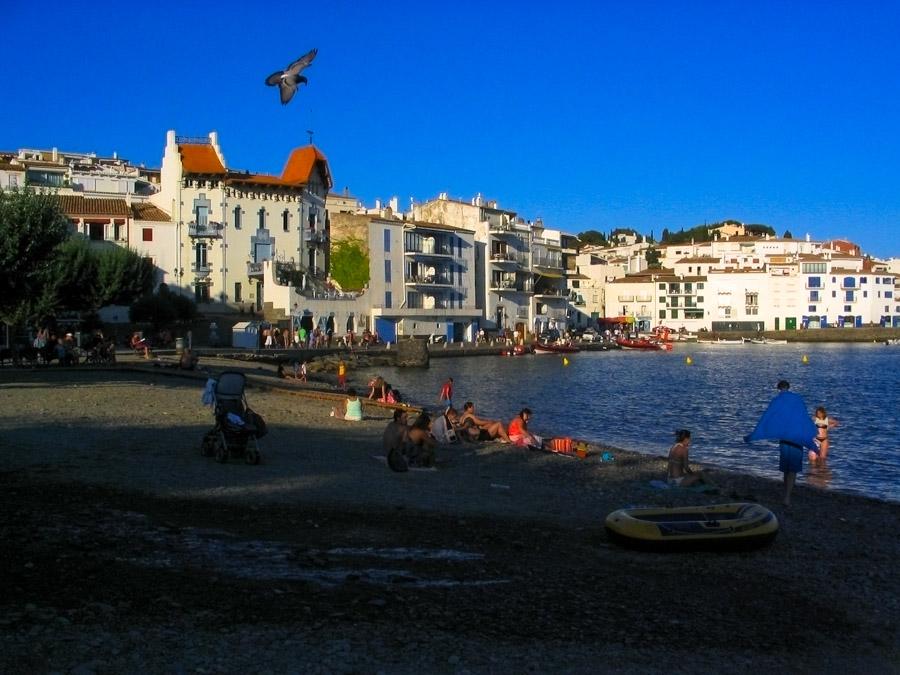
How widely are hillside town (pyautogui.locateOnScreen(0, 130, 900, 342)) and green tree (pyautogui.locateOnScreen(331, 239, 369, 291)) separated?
195 millimetres

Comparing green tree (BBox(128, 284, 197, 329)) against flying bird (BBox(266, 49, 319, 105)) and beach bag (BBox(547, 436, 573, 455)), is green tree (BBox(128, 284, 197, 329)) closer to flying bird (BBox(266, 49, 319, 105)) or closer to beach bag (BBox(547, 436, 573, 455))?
flying bird (BBox(266, 49, 319, 105))

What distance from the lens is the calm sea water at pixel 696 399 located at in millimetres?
24281

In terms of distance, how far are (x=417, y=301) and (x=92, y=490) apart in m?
76.2

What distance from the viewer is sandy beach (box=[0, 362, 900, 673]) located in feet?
21.3

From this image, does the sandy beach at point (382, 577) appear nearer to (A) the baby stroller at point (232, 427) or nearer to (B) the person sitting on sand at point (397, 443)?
(A) the baby stroller at point (232, 427)

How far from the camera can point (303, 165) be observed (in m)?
79.8

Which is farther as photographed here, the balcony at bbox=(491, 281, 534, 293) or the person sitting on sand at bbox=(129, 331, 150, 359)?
the balcony at bbox=(491, 281, 534, 293)

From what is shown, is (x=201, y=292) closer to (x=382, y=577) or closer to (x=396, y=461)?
(x=396, y=461)

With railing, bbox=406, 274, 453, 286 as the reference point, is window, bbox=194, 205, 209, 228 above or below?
above

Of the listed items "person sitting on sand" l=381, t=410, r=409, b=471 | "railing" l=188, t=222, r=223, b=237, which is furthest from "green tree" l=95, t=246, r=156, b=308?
"person sitting on sand" l=381, t=410, r=409, b=471

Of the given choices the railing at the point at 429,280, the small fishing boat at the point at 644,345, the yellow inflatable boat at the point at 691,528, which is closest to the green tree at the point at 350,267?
the railing at the point at 429,280

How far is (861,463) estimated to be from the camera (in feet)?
76.8

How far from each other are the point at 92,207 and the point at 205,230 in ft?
27.8

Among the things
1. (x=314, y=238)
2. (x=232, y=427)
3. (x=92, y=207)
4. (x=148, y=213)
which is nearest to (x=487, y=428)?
(x=232, y=427)
